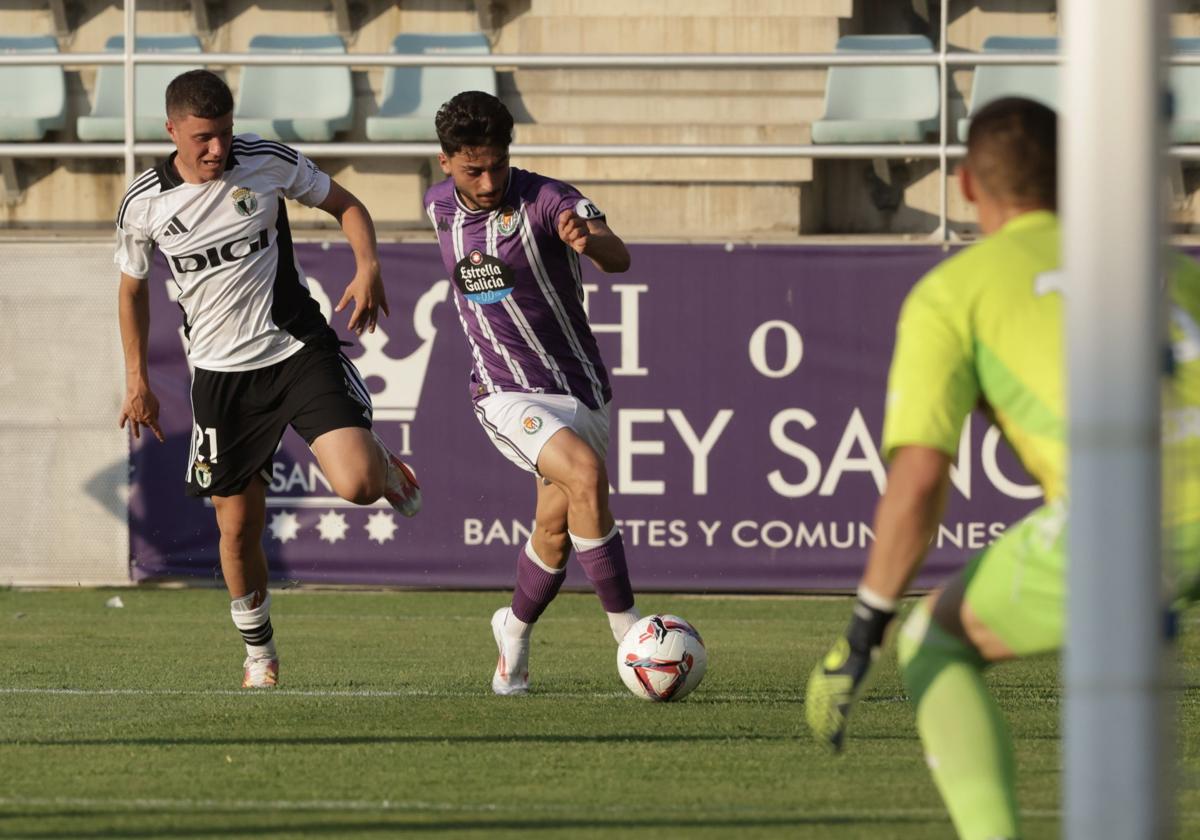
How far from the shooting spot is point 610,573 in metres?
7.19

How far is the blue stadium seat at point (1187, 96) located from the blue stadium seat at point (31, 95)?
8024 millimetres

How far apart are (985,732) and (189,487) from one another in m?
4.41

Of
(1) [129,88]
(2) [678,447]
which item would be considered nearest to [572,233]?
(2) [678,447]

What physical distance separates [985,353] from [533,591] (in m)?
3.83

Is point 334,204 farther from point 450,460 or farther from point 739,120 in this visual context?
point 739,120

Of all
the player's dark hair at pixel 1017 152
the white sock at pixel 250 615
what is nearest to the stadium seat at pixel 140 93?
the white sock at pixel 250 615

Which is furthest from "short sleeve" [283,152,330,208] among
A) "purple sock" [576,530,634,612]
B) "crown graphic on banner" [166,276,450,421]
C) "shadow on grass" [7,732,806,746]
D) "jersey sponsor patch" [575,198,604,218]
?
"crown graphic on banner" [166,276,450,421]

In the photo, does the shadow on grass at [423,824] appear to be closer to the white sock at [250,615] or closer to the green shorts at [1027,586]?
the green shorts at [1027,586]

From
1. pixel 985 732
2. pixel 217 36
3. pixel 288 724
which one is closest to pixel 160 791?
pixel 288 724

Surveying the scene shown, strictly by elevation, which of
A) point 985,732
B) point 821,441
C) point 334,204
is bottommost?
point 821,441

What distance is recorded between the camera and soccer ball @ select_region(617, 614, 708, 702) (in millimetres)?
6828

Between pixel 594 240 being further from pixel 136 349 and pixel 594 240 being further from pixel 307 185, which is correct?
pixel 136 349

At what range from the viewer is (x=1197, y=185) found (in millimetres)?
13891

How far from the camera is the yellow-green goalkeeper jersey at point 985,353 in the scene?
12.0 feet
